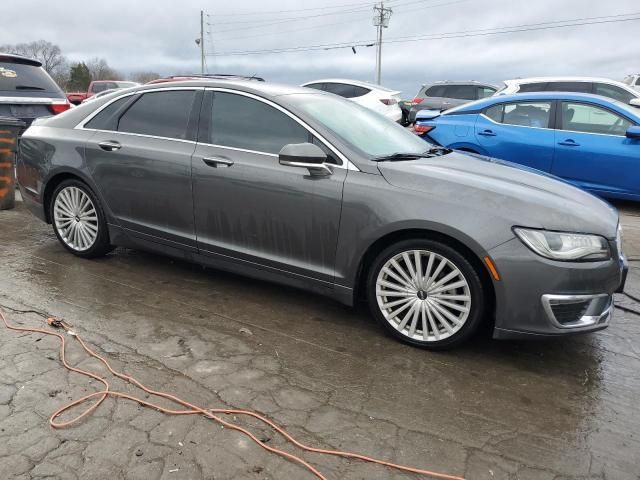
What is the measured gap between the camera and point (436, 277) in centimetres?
323

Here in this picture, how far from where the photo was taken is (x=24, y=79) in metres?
7.18

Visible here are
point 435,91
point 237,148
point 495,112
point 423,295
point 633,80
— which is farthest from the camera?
point 633,80

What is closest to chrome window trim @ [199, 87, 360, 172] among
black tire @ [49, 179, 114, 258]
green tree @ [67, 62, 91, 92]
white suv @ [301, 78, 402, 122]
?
black tire @ [49, 179, 114, 258]

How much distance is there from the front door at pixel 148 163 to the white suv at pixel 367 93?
893 centimetres

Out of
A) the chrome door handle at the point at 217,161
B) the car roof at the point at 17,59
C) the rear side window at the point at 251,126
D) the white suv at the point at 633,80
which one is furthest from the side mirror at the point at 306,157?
the white suv at the point at 633,80

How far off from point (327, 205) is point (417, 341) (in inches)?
40.3

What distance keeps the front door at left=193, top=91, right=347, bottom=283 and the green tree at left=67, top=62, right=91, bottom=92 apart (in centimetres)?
6411

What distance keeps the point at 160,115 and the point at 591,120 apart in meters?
5.41

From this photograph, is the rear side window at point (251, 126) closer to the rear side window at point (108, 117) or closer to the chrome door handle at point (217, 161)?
the chrome door handle at point (217, 161)

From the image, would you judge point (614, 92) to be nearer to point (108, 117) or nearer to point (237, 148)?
point (237, 148)

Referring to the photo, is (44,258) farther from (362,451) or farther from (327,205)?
(362,451)

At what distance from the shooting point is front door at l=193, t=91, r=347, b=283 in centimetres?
347

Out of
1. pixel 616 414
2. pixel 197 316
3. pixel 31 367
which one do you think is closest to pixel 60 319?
pixel 31 367

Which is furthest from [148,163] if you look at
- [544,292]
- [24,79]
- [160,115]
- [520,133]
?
[520,133]
